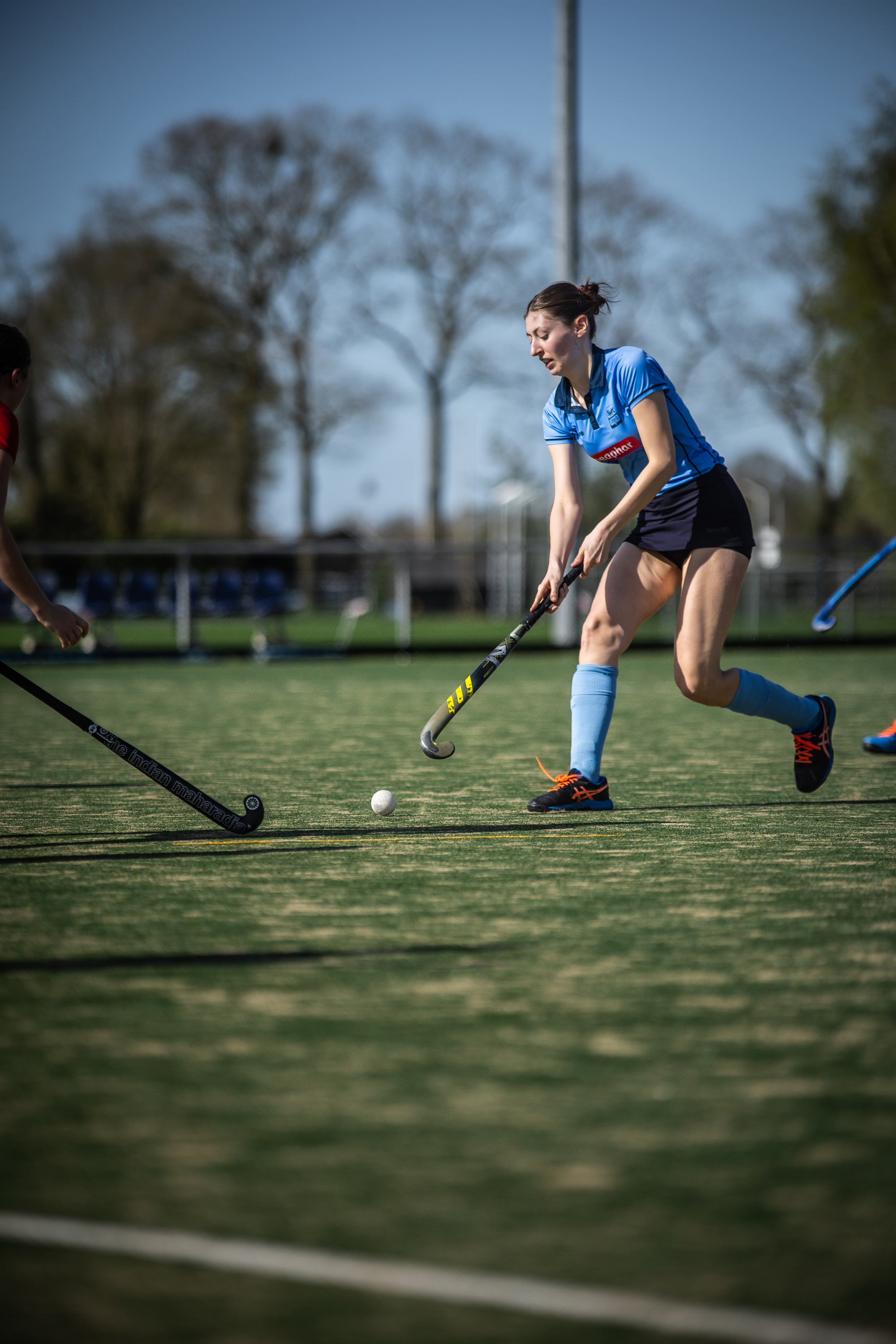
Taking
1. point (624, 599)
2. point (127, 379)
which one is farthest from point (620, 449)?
point (127, 379)

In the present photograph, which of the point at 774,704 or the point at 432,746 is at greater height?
the point at 774,704

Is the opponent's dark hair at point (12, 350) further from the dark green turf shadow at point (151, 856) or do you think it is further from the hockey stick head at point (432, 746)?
the hockey stick head at point (432, 746)

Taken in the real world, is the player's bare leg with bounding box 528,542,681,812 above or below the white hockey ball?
above

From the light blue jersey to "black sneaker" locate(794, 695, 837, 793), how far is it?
1.09m

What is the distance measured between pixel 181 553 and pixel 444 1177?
1603 cm

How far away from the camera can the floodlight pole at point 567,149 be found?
15852 mm

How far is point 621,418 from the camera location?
4.71 meters

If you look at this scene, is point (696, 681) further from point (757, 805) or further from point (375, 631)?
point (375, 631)

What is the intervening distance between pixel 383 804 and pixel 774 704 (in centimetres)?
148

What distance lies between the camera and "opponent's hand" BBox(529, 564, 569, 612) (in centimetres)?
480

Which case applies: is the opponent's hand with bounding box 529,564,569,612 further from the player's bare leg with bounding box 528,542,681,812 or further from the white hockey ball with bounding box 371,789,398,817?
the white hockey ball with bounding box 371,789,398,817

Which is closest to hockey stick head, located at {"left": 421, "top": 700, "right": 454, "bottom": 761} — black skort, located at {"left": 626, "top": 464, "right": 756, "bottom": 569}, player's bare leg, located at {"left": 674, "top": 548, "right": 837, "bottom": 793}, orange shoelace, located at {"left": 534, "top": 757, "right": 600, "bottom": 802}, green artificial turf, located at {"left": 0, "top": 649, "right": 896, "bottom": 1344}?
green artificial turf, located at {"left": 0, "top": 649, "right": 896, "bottom": 1344}

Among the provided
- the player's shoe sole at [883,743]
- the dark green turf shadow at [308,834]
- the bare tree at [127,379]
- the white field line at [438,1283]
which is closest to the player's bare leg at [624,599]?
the dark green turf shadow at [308,834]

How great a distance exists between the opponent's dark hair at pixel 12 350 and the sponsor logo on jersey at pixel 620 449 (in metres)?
1.92
